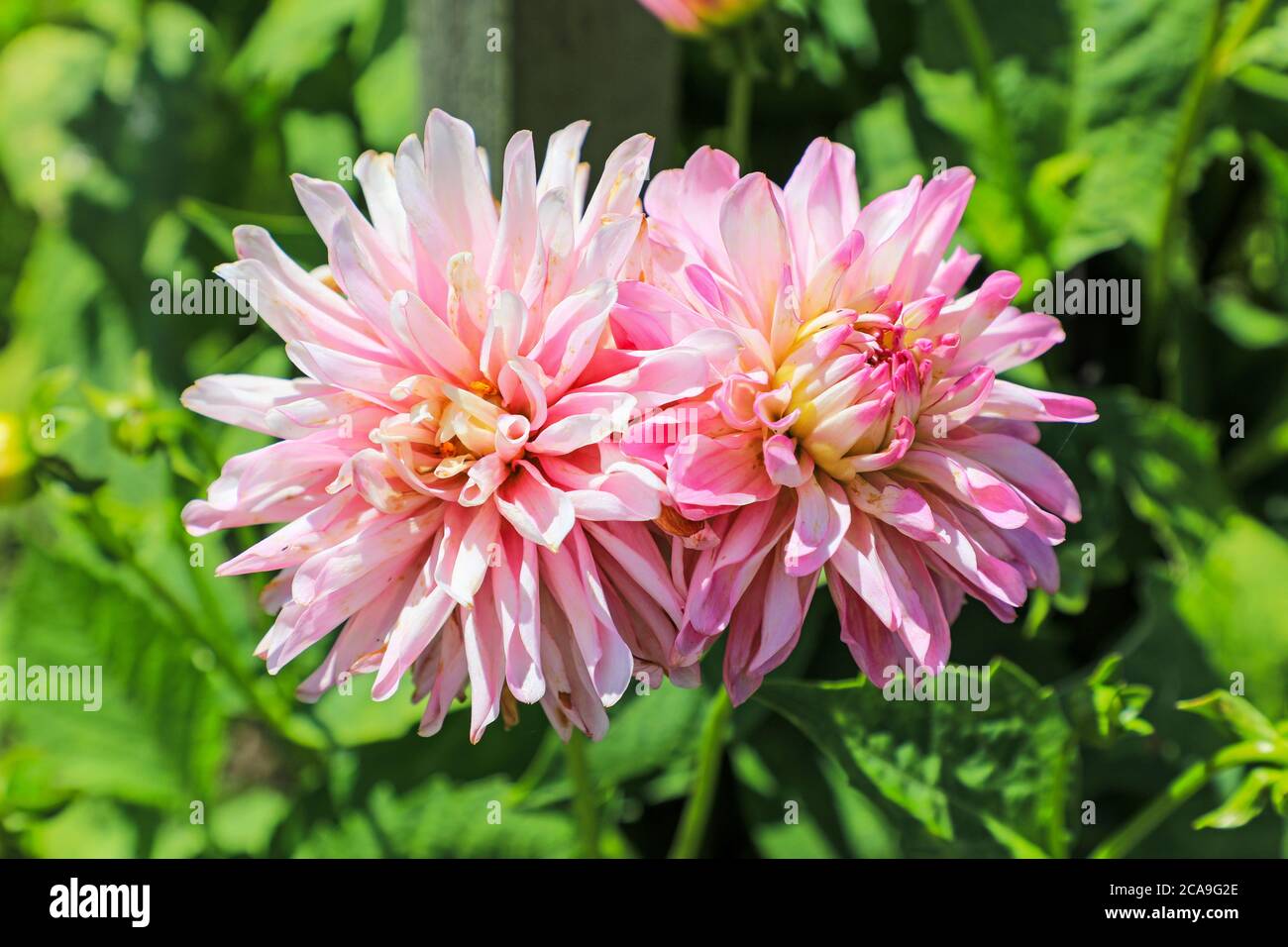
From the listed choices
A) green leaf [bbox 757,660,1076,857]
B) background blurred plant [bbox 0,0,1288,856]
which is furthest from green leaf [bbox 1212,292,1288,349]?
green leaf [bbox 757,660,1076,857]

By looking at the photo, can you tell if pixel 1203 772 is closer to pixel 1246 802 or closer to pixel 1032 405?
pixel 1246 802

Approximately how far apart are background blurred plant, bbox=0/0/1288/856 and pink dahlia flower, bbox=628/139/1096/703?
150 mm

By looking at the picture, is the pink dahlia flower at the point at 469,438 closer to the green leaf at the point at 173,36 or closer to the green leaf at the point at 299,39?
the green leaf at the point at 299,39

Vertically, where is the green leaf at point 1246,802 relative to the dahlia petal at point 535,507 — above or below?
below

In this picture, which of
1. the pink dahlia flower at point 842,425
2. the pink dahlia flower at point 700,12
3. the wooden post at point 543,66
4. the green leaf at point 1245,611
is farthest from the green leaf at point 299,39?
the green leaf at point 1245,611

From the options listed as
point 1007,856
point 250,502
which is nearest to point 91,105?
point 250,502

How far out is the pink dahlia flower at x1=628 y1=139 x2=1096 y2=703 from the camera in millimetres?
520

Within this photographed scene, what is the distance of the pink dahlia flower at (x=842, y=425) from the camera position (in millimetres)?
520

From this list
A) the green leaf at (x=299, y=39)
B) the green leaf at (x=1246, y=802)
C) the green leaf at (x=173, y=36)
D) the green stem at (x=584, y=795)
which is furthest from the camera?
the green leaf at (x=173, y=36)

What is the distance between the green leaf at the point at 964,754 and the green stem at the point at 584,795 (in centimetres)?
14

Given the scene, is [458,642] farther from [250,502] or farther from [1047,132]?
[1047,132]

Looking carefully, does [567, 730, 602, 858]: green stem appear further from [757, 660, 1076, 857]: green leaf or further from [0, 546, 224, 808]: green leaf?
[0, 546, 224, 808]: green leaf

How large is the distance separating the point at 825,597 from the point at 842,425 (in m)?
0.39

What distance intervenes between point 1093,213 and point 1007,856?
0.57m
